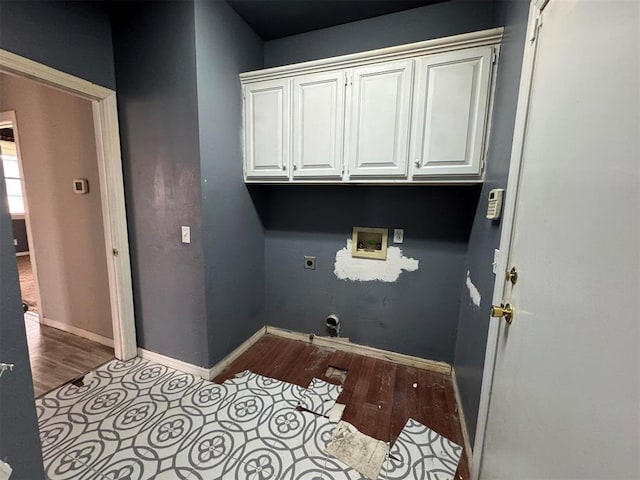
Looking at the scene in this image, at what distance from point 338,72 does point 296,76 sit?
1.02 ft

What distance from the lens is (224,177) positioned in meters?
1.89

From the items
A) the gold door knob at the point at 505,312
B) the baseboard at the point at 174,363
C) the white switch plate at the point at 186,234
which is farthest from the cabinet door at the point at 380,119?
the baseboard at the point at 174,363

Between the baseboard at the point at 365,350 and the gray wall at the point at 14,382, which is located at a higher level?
the gray wall at the point at 14,382

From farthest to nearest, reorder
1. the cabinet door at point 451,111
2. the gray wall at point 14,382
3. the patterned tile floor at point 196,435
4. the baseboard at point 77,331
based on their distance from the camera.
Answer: the baseboard at point 77,331 < the cabinet door at point 451,111 < the patterned tile floor at point 196,435 < the gray wall at point 14,382

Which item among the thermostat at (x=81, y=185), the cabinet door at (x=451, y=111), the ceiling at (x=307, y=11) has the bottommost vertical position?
the thermostat at (x=81, y=185)

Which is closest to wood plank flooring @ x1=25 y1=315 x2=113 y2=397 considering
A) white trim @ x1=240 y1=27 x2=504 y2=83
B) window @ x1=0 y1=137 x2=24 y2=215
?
white trim @ x1=240 y1=27 x2=504 y2=83

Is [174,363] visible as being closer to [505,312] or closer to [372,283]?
[372,283]

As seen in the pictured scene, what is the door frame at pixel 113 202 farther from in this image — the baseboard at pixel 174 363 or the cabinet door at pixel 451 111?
the cabinet door at pixel 451 111

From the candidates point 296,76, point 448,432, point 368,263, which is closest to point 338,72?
point 296,76

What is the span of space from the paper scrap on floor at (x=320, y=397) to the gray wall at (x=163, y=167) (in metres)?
0.81

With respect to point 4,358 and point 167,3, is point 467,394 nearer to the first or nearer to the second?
point 4,358

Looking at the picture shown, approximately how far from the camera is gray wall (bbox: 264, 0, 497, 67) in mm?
1711

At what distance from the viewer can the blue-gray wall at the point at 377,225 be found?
187cm

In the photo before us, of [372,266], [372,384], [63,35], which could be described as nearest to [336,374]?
[372,384]
